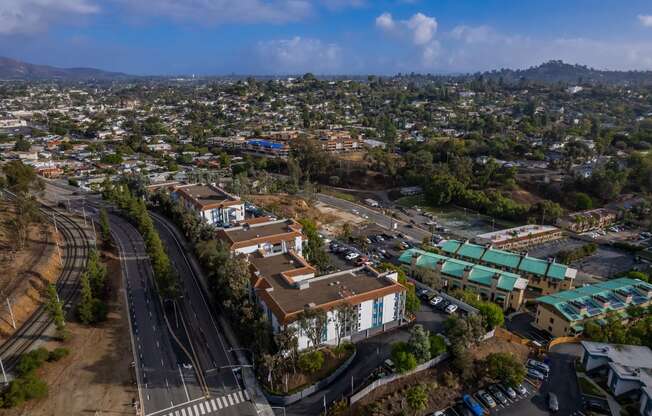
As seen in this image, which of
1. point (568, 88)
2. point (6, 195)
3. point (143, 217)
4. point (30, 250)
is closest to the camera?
point (30, 250)

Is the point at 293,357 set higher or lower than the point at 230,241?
lower

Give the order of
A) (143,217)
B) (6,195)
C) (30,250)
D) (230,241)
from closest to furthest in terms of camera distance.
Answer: (230,241) < (30,250) < (143,217) < (6,195)

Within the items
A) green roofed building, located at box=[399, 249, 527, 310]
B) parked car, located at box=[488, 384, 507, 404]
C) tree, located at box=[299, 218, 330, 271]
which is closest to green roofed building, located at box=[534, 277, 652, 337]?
green roofed building, located at box=[399, 249, 527, 310]

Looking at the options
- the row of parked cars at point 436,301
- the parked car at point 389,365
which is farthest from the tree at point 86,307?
the row of parked cars at point 436,301

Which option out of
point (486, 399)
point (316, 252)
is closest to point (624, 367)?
point (486, 399)

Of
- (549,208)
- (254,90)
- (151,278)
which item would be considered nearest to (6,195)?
(151,278)

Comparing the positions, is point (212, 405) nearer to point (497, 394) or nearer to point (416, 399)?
point (416, 399)

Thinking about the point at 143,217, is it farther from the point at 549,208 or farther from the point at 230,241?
the point at 549,208
